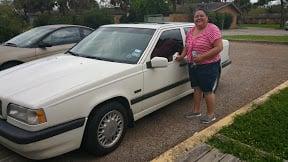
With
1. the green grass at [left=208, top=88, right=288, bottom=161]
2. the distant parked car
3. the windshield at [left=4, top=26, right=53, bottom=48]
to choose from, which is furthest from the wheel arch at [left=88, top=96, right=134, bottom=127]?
the windshield at [left=4, top=26, right=53, bottom=48]

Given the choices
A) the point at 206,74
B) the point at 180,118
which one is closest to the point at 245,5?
the point at 180,118

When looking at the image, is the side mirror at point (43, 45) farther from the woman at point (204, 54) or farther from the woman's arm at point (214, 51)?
the woman's arm at point (214, 51)

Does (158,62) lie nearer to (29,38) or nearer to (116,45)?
(116,45)

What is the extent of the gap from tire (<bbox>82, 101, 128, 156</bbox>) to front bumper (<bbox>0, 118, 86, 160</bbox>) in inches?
6.8

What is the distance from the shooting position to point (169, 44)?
513cm

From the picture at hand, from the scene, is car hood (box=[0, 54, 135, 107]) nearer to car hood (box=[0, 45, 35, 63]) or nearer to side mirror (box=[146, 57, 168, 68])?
side mirror (box=[146, 57, 168, 68])

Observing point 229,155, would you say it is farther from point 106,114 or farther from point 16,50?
point 16,50

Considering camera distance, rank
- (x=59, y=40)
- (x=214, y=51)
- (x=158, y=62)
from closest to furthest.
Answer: (x=158, y=62), (x=214, y=51), (x=59, y=40)

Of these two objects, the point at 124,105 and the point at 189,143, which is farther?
the point at 124,105

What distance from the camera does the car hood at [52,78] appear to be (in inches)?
137

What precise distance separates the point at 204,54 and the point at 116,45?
1.29 meters

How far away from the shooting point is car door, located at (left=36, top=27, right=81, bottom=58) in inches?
301

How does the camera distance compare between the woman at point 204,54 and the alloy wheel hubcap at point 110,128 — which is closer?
the alloy wheel hubcap at point 110,128

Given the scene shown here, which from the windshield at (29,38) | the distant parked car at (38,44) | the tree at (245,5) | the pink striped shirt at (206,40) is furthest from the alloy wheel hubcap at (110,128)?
the tree at (245,5)
